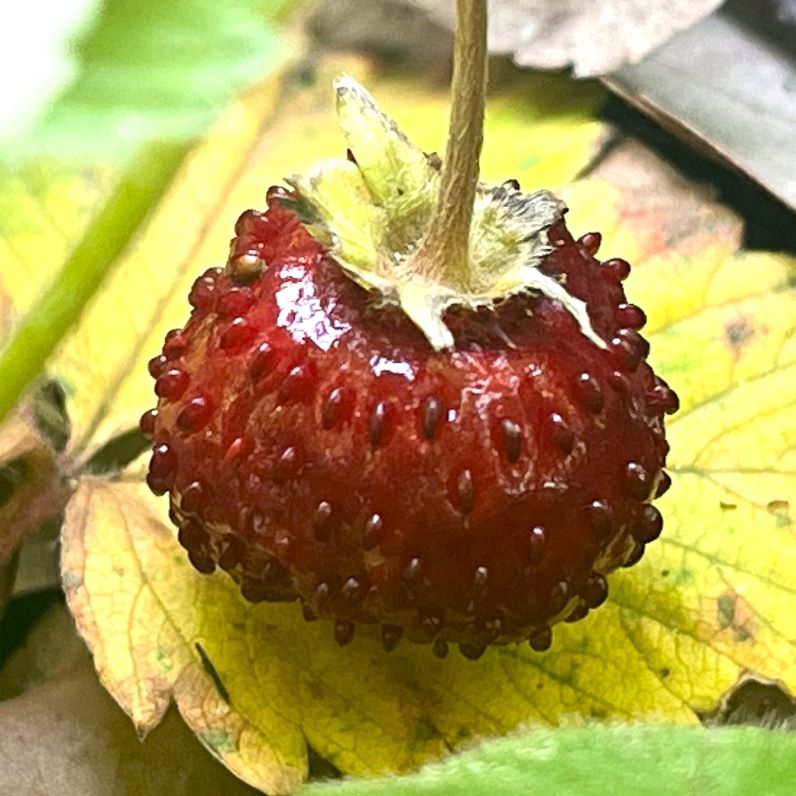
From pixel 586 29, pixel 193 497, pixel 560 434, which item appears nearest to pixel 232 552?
pixel 193 497

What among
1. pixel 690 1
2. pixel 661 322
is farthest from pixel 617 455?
pixel 690 1

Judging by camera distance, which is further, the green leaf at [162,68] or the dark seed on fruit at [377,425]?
the dark seed on fruit at [377,425]

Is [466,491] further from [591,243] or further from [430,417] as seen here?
[591,243]

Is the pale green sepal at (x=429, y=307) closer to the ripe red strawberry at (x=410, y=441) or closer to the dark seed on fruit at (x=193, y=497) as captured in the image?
the ripe red strawberry at (x=410, y=441)

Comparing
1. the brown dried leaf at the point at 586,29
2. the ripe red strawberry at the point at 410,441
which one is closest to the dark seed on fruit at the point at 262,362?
the ripe red strawberry at the point at 410,441

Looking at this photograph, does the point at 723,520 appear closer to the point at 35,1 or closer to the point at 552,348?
the point at 552,348

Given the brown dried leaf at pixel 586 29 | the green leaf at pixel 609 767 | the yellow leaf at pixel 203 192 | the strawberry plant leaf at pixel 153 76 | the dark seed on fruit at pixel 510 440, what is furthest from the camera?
the brown dried leaf at pixel 586 29

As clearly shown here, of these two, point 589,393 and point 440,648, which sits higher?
point 589,393
